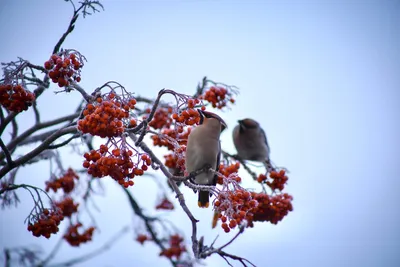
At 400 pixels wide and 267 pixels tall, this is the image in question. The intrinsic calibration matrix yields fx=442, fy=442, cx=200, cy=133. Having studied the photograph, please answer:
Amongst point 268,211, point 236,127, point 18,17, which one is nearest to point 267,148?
point 236,127

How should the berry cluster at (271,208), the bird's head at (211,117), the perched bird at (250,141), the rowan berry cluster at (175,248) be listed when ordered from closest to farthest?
the bird's head at (211,117)
the berry cluster at (271,208)
the rowan berry cluster at (175,248)
the perched bird at (250,141)

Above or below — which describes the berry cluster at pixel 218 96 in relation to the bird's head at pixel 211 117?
above

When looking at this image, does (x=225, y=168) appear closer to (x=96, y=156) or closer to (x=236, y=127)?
(x=96, y=156)

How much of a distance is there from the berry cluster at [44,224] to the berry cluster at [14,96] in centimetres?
75

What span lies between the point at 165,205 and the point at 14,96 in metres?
3.14

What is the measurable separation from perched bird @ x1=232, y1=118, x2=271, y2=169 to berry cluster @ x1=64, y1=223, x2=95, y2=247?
236cm

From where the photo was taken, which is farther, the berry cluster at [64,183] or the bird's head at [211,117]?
the berry cluster at [64,183]

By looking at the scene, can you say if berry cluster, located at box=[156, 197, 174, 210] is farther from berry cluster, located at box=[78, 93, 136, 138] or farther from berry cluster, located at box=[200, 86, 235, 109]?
berry cluster, located at box=[78, 93, 136, 138]

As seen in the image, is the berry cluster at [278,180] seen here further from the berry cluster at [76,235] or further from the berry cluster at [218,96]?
the berry cluster at [76,235]

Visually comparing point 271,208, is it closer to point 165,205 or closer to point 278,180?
point 278,180

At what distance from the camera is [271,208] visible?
3.72m

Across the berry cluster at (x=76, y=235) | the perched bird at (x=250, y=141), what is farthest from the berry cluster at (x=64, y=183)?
the perched bird at (x=250, y=141)

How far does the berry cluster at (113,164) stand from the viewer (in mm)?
2332

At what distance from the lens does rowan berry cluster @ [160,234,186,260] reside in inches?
208
